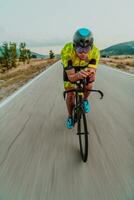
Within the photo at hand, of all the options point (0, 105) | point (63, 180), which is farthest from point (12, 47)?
point (63, 180)

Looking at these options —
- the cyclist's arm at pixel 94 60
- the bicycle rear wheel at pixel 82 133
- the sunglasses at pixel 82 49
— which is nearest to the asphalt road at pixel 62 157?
the bicycle rear wheel at pixel 82 133

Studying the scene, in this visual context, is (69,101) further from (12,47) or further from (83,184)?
(12,47)

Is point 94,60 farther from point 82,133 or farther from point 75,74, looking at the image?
point 82,133

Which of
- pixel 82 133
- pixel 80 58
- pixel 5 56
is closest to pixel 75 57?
pixel 80 58

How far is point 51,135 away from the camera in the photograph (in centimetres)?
656

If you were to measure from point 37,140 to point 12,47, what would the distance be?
99.9m

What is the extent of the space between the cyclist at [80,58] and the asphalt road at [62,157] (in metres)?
0.75

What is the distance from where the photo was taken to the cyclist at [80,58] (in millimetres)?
5004

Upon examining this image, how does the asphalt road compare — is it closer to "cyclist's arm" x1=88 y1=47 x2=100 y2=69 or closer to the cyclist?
the cyclist

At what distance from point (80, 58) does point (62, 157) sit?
1.56 metres

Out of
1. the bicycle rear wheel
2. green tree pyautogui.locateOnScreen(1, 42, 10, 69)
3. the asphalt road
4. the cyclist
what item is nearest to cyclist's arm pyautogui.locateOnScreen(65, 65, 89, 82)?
the cyclist

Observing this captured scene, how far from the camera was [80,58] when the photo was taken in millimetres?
5477

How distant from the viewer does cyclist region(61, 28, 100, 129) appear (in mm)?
A: 5004

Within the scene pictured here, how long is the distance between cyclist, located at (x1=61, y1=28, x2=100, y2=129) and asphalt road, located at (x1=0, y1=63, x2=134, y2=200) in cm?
75
